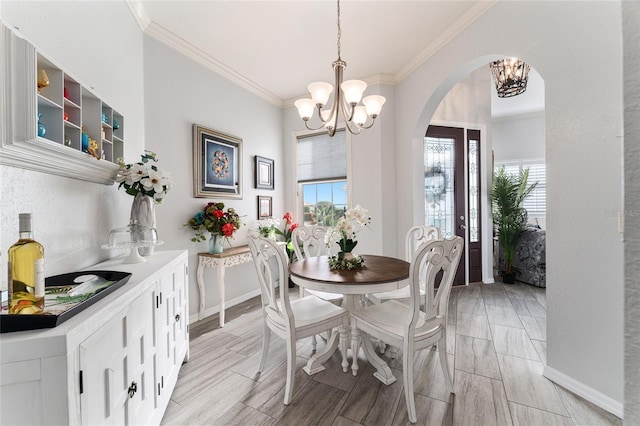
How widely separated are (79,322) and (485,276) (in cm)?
481

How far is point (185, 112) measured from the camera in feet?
9.46

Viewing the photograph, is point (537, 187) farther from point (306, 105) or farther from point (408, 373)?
point (408, 373)

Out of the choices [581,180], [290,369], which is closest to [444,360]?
[290,369]

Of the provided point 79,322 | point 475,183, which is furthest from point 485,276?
point 79,322

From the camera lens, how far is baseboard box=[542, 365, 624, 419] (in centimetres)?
160

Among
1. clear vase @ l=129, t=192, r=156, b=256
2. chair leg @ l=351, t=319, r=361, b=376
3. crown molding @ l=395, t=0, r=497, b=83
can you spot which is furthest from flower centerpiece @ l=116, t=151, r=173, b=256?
crown molding @ l=395, t=0, r=497, b=83

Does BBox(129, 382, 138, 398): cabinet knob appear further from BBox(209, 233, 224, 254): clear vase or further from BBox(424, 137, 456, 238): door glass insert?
BBox(424, 137, 456, 238): door glass insert

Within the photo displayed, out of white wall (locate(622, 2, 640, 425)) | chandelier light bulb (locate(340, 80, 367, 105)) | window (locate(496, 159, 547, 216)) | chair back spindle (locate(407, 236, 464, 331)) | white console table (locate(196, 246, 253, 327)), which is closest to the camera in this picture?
white wall (locate(622, 2, 640, 425))

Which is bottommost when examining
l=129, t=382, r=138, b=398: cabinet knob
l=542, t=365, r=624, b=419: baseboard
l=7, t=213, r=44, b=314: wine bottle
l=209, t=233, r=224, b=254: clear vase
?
l=542, t=365, r=624, b=419: baseboard

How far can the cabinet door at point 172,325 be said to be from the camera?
63.0 inches

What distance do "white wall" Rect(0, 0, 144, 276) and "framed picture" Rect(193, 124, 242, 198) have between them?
695 mm

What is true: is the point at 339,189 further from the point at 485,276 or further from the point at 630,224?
the point at 630,224

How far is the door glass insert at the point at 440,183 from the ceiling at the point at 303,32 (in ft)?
4.02

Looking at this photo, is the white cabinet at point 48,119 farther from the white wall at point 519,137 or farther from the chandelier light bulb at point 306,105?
the white wall at point 519,137
